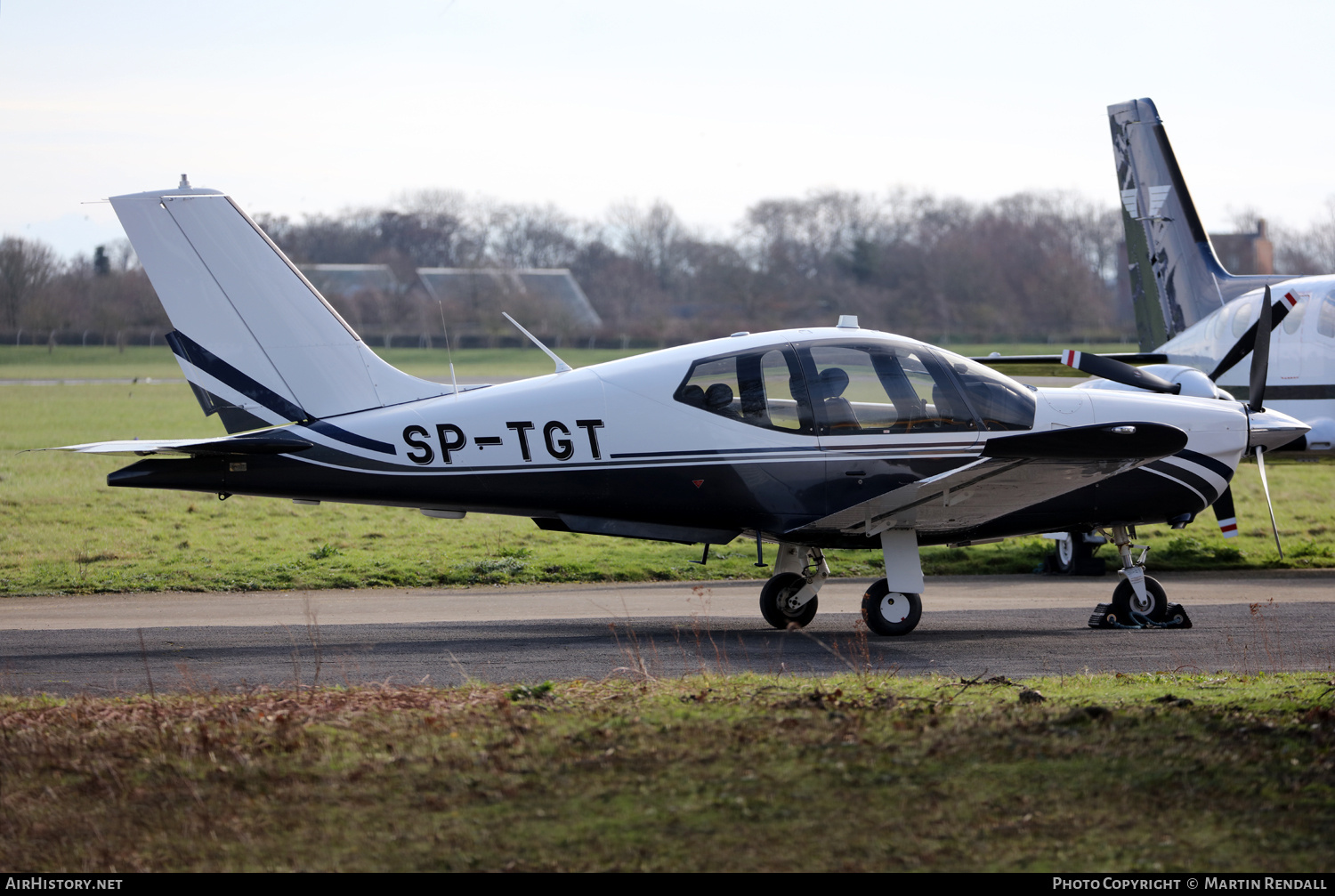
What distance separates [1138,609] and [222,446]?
8.44 m

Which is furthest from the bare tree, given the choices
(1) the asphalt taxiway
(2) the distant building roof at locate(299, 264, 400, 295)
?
(1) the asphalt taxiway

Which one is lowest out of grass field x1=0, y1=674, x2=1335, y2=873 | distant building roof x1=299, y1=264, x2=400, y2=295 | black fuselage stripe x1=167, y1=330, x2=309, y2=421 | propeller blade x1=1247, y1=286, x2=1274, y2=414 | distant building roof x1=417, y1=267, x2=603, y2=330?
grass field x1=0, y1=674, x2=1335, y2=873

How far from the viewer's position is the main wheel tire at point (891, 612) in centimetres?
1090

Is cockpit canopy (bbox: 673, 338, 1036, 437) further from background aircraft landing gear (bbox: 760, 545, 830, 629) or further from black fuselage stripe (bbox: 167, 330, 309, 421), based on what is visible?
black fuselage stripe (bbox: 167, 330, 309, 421)

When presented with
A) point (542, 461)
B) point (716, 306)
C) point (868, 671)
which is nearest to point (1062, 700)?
point (868, 671)

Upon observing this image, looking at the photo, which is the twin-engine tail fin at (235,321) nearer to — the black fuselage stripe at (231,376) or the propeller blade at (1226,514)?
the black fuselage stripe at (231,376)

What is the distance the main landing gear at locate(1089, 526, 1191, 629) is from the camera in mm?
11383

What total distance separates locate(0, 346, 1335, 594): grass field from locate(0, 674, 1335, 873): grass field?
7461mm

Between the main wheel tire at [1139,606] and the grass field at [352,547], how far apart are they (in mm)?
4009

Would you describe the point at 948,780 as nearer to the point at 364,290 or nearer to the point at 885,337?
the point at 885,337

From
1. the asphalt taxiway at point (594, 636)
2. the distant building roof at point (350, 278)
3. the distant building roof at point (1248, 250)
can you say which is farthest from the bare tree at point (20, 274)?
the distant building roof at point (1248, 250)

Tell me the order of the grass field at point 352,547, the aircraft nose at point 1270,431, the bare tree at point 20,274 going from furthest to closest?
the bare tree at point 20,274 → the grass field at point 352,547 → the aircraft nose at point 1270,431

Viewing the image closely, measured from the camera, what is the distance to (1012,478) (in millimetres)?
10383

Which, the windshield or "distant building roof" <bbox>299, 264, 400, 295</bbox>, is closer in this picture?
the windshield
